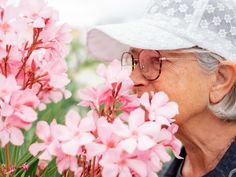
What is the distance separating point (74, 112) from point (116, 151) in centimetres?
10

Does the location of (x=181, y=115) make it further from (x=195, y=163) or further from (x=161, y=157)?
(x=161, y=157)

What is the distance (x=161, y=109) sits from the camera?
1050mm

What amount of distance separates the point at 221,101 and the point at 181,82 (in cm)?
11

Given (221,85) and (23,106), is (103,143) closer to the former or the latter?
(23,106)

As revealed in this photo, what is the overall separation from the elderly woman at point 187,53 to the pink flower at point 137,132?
361 mm

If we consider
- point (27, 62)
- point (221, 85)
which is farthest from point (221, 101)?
point (27, 62)

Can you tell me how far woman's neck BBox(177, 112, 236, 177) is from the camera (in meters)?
1.48

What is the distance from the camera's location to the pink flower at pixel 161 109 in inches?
40.5

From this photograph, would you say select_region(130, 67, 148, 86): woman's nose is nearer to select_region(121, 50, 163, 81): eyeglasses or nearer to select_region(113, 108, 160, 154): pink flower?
select_region(121, 50, 163, 81): eyeglasses

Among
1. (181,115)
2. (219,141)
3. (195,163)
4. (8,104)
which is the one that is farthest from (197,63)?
(8,104)

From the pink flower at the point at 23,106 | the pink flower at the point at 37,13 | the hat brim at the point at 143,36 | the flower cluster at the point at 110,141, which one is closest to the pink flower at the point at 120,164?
the flower cluster at the point at 110,141

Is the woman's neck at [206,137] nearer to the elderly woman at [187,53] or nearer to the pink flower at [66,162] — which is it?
the elderly woman at [187,53]

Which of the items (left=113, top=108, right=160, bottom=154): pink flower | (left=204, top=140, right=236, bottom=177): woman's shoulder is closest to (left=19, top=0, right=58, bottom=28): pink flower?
(left=113, top=108, right=160, bottom=154): pink flower

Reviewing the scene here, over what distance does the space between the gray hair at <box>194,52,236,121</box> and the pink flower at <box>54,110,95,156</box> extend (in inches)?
18.6
